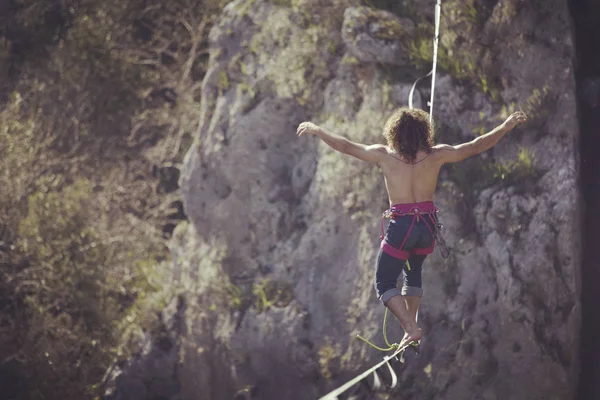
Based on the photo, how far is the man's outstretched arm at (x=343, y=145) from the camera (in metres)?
7.00

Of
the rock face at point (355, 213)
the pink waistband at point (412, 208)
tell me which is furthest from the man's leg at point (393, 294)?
the rock face at point (355, 213)

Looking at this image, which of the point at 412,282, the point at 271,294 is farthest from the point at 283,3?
the point at 412,282

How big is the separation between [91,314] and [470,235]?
20.2 ft

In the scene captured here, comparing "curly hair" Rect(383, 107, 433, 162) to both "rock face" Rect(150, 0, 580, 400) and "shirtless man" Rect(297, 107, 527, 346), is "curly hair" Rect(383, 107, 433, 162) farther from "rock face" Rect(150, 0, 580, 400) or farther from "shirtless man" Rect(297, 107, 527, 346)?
"rock face" Rect(150, 0, 580, 400)

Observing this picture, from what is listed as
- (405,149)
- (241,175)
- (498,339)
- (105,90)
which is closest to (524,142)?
(498,339)

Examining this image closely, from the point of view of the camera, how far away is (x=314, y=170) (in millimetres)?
11406

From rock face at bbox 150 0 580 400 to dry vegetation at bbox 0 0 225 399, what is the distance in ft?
4.98

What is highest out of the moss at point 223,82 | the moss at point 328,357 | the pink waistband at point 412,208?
the moss at point 223,82

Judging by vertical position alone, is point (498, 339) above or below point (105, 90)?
below

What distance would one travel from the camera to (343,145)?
279 inches

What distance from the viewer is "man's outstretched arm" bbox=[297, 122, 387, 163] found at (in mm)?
7004

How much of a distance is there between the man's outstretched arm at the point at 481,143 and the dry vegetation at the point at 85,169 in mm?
6537

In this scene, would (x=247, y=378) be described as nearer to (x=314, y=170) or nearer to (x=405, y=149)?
(x=314, y=170)

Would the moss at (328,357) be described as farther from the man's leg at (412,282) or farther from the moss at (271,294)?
the man's leg at (412,282)
